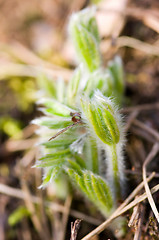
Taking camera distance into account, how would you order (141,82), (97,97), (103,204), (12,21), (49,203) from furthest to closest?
1. (12,21)
2. (141,82)
3. (49,203)
4. (103,204)
5. (97,97)

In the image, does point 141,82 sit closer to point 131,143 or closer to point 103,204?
point 131,143

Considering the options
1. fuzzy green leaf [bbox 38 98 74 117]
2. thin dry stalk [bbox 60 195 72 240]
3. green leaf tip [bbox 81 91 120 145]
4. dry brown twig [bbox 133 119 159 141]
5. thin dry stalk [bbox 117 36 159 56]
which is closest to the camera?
green leaf tip [bbox 81 91 120 145]

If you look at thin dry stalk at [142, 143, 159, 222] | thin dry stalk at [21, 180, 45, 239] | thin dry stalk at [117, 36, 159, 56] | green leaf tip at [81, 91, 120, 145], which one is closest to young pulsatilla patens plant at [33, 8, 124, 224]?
green leaf tip at [81, 91, 120, 145]

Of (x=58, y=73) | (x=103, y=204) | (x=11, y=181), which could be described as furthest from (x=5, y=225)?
(x=58, y=73)

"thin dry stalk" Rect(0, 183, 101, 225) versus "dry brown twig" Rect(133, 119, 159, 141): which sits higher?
"dry brown twig" Rect(133, 119, 159, 141)

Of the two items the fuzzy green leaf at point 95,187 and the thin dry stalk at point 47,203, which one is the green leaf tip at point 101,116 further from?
the thin dry stalk at point 47,203

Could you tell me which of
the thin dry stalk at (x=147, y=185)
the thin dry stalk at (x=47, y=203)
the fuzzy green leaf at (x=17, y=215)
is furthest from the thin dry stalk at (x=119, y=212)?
the fuzzy green leaf at (x=17, y=215)

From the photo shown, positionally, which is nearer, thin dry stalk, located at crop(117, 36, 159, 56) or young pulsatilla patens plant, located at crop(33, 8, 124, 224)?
young pulsatilla patens plant, located at crop(33, 8, 124, 224)

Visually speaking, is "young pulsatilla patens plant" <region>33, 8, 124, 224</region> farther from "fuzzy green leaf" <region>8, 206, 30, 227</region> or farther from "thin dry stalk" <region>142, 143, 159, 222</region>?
"fuzzy green leaf" <region>8, 206, 30, 227</region>
